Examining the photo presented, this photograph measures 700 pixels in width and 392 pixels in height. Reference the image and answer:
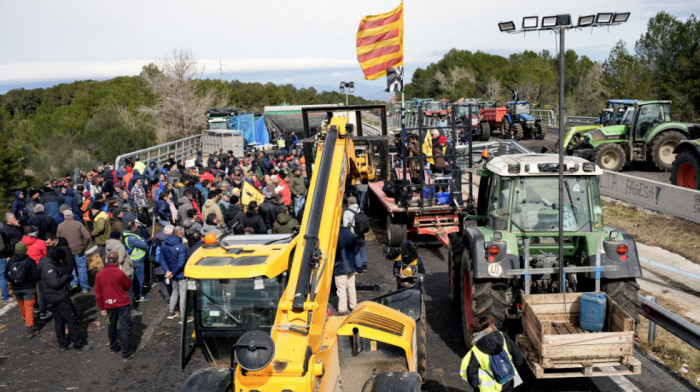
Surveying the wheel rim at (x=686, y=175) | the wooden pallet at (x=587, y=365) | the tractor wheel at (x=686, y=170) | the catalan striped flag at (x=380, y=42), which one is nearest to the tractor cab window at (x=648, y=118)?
the tractor wheel at (x=686, y=170)

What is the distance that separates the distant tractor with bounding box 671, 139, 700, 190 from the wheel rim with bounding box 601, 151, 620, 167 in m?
3.24

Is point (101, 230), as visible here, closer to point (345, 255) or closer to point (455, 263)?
point (345, 255)

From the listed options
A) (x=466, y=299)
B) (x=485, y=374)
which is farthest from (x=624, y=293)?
(x=485, y=374)

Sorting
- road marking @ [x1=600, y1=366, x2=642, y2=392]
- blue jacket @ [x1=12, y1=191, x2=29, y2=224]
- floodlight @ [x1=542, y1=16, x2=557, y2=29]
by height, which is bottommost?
road marking @ [x1=600, y1=366, x2=642, y2=392]

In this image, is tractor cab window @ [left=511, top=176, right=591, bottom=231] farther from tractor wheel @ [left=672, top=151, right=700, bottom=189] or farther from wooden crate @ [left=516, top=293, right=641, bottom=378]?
tractor wheel @ [left=672, top=151, right=700, bottom=189]

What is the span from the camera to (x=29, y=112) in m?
92.2

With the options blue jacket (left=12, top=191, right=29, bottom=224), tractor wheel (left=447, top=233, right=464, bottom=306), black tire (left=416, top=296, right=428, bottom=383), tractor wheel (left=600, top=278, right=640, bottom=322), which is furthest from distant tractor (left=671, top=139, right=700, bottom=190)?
blue jacket (left=12, top=191, right=29, bottom=224)

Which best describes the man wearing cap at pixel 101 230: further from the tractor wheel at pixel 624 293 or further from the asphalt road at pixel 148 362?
the tractor wheel at pixel 624 293

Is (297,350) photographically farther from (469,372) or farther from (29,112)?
(29,112)

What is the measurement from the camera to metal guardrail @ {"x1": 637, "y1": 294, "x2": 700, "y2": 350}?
21.4ft

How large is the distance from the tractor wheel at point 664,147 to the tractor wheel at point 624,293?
13977 mm

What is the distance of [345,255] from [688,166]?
11803 mm

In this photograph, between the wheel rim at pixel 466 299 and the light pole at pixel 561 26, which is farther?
the wheel rim at pixel 466 299

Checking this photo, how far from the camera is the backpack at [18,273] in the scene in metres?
9.30
